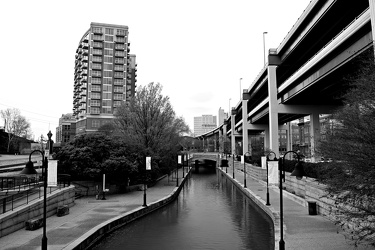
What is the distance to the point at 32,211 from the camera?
17.5 metres

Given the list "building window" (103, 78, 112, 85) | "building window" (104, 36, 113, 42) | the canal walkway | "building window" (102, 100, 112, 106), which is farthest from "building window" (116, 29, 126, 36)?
the canal walkway

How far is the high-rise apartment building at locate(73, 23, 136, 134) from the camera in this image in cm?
9781

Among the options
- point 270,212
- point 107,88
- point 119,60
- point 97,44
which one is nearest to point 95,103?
point 107,88

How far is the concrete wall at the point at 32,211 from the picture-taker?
49.3 feet

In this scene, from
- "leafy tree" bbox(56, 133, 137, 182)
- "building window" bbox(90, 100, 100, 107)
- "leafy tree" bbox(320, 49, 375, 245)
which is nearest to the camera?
"leafy tree" bbox(320, 49, 375, 245)

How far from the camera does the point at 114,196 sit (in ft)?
94.9

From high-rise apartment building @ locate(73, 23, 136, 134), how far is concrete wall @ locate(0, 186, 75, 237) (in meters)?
76.1

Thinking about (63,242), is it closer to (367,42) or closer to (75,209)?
(75,209)

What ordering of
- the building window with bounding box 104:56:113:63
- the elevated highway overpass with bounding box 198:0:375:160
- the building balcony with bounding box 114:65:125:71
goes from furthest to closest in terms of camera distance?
the building balcony with bounding box 114:65:125:71 < the building window with bounding box 104:56:113:63 < the elevated highway overpass with bounding box 198:0:375:160

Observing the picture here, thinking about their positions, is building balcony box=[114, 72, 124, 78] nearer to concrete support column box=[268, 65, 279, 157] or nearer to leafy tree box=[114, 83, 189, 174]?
leafy tree box=[114, 83, 189, 174]

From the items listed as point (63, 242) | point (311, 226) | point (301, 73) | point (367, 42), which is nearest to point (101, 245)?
point (63, 242)

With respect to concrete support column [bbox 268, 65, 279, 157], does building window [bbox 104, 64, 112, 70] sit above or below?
above

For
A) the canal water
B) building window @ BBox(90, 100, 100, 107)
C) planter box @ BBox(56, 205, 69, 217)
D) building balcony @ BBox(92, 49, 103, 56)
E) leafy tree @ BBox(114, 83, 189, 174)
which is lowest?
the canal water

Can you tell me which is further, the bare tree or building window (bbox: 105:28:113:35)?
building window (bbox: 105:28:113:35)
